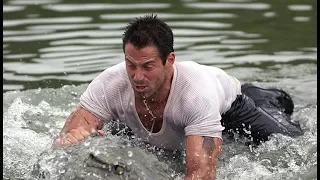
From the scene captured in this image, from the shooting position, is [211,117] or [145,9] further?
[145,9]

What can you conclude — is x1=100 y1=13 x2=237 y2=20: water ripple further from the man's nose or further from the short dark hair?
the man's nose

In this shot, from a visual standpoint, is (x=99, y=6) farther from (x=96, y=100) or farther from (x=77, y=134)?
(x=77, y=134)

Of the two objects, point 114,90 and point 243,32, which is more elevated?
point 114,90

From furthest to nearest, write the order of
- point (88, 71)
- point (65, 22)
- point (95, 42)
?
1. point (65, 22)
2. point (95, 42)
3. point (88, 71)

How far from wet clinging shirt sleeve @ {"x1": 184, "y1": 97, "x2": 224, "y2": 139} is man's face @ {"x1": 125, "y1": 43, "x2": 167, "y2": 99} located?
0.33 m

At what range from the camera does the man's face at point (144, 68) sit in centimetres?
617

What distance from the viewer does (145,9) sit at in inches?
534

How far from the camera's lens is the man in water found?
6215 millimetres

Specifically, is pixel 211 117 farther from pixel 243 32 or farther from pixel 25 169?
pixel 243 32

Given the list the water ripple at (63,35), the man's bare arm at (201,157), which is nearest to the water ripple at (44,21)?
the water ripple at (63,35)

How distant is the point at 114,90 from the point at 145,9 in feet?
22.7

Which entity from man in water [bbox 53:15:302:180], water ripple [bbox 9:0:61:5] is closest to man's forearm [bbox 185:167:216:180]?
man in water [bbox 53:15:302:180]

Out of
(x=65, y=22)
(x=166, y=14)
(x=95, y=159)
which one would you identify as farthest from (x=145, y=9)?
(x=95, y=159)

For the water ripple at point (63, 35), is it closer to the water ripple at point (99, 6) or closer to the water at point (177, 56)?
the water at point (177, 56)
